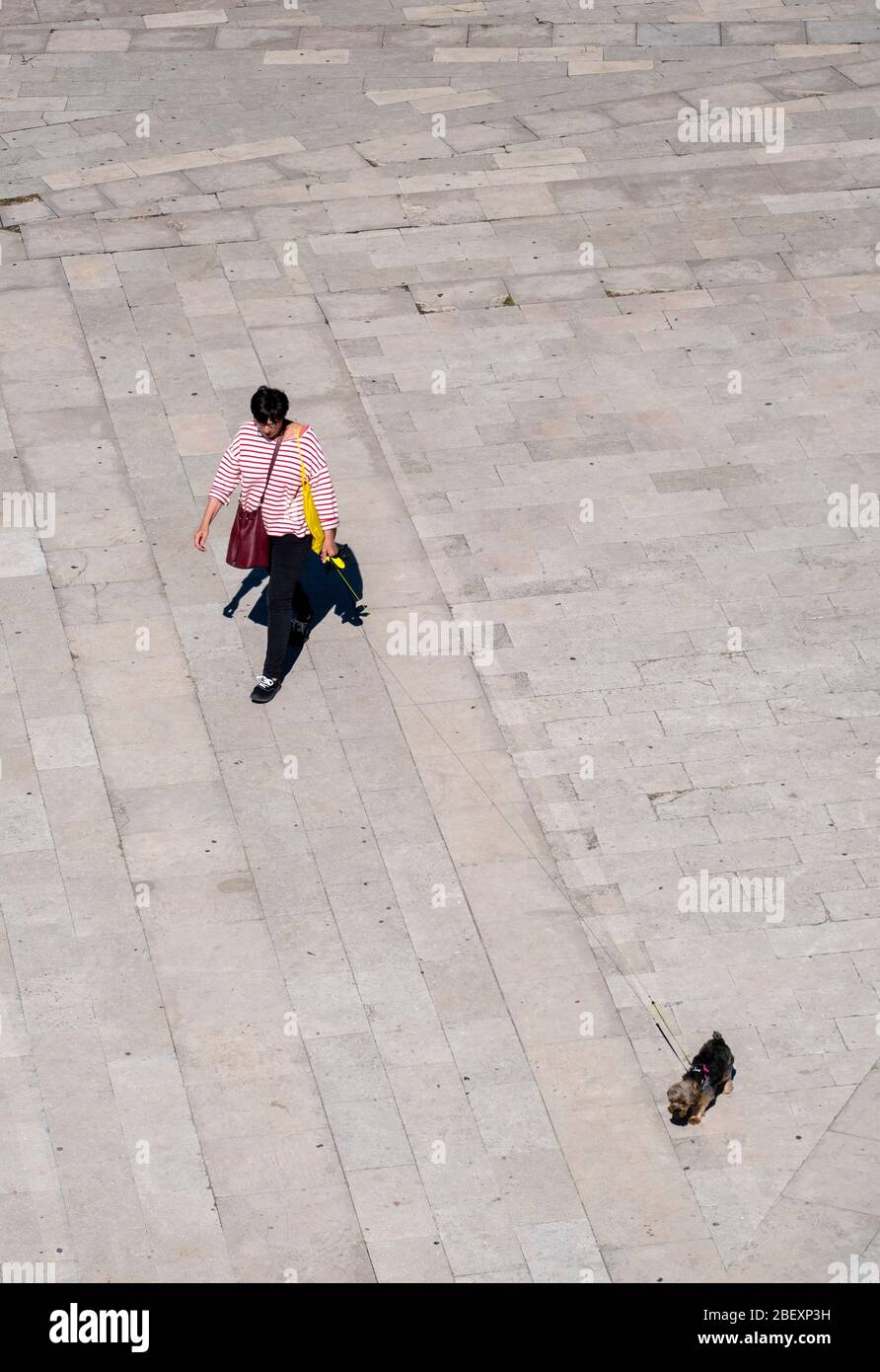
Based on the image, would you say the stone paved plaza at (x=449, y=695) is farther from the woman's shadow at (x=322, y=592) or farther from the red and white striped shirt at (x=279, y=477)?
the red and white striped shirt at (x=279, y=477)

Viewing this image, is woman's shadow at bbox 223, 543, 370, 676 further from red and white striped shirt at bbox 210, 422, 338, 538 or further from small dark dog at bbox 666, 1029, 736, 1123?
small dark dog at bbox 666, 1029, 736, 1123

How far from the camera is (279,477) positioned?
12250 millimetres

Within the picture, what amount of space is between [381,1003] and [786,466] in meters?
6.15

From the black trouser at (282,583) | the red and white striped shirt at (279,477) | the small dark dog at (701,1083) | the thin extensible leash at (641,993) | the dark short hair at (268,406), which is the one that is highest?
the dark short hair at (268,406)

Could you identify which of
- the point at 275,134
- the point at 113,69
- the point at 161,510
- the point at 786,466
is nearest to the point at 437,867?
the point at 161,510

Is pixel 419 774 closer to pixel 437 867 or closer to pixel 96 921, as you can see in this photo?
pixel 437 867

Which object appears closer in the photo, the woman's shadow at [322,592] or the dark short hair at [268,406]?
the dark short hair at [268,406]

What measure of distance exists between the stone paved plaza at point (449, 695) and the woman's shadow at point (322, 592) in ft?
0.27

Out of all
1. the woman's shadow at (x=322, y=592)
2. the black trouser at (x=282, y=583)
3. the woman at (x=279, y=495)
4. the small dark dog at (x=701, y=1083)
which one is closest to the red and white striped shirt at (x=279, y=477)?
the woman at (x=279, y=495)

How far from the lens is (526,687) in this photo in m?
13.1

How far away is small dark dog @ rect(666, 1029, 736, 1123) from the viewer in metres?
10.3

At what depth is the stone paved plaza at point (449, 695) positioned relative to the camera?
10.2m

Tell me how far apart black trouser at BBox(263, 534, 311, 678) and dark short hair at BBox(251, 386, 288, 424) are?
2.75 ft

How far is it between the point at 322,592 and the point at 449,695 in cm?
149
